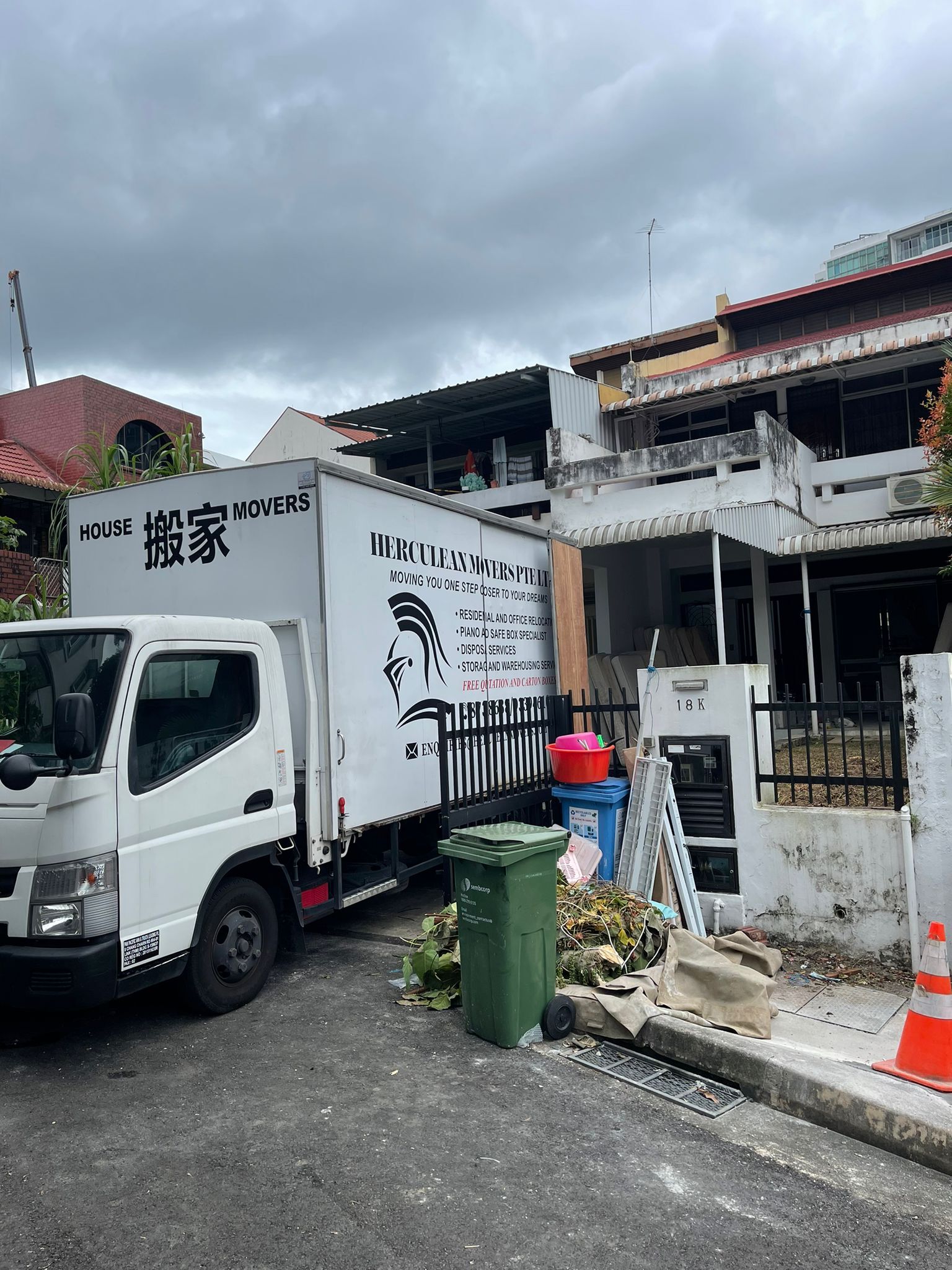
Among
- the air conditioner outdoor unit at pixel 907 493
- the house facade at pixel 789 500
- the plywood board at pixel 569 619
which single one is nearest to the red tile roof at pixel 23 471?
the house facade at pixel 789 500

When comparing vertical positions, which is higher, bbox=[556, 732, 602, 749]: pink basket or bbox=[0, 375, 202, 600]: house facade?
bbox=[0, 375, 202, 600]: house facade

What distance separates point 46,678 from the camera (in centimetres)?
489

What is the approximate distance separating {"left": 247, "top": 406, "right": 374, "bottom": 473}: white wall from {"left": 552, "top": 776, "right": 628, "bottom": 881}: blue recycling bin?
2365cm

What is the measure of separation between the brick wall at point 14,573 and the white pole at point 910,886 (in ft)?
46.3

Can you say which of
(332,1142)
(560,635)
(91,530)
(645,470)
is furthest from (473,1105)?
(645,470)

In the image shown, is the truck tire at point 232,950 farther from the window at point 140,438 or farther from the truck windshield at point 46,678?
the window at point 140,438

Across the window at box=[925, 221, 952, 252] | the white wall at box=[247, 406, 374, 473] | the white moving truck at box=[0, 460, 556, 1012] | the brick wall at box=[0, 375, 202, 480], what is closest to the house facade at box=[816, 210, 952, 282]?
the window at box=[925, 221, 952, 252]

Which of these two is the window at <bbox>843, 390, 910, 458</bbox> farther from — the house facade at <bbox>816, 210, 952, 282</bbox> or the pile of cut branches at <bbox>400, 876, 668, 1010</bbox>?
the house facade at <bbox>816, 210, 952, 282</bbox>

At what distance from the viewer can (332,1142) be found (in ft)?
12.3

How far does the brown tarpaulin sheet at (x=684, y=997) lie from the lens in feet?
16.1

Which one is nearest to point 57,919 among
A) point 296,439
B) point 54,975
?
point 54,975

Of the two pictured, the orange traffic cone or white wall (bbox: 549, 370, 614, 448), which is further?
white wall (bbox: 549, 370, 614, 448)

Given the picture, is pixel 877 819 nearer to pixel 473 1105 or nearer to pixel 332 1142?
pixel 473 1105

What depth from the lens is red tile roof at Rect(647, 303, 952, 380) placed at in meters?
17.4
